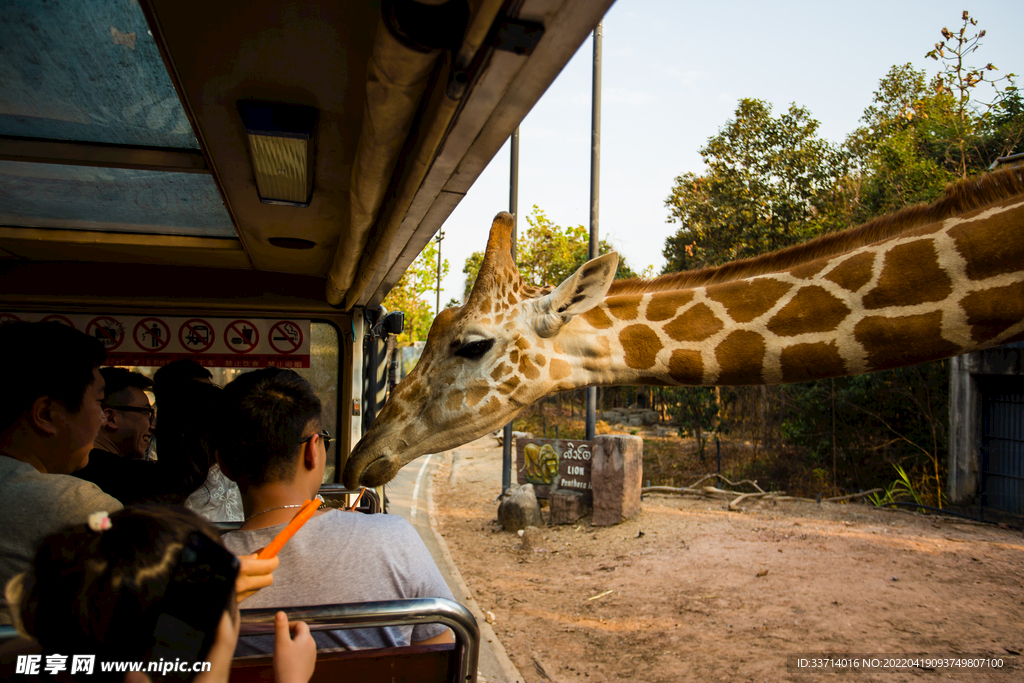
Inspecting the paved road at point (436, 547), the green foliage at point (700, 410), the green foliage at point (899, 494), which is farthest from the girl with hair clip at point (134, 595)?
the green foliage at point (700, 410)

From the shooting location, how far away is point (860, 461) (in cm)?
1183

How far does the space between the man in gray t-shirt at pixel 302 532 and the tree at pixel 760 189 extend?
12315mm

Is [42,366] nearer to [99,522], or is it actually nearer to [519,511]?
[99,522]

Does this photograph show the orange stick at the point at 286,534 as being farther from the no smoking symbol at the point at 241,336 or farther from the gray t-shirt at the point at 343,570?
the no smoking symbol at the point at 241,336

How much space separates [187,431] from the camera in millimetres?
2494

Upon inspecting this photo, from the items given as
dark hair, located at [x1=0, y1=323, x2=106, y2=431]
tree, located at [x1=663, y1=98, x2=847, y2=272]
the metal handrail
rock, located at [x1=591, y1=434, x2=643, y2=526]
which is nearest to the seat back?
the metal handrail

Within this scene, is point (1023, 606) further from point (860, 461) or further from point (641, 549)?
point (860, 461)

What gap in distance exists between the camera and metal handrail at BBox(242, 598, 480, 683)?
122 cm

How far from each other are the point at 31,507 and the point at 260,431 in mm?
589

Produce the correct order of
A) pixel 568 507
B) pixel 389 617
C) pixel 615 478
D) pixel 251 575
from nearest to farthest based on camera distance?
pixel 251 575 → pixel 389 617 → pixel 615 478 → pixel 568 507

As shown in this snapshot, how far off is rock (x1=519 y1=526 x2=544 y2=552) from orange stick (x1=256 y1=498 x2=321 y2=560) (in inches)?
289

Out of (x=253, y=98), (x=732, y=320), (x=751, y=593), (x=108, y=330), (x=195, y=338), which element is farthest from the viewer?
(x=751, y=593)

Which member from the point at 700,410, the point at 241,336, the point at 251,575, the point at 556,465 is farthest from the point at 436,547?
the point at 700,410

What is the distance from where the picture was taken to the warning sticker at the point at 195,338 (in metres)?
4.13
